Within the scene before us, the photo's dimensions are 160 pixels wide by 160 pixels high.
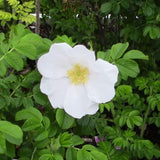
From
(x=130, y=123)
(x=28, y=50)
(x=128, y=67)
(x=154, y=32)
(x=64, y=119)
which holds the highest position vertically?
(x=28, y=50)

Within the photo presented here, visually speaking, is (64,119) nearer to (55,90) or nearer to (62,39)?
(55,90)

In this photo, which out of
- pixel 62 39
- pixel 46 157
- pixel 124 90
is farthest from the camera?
pixel 124 90

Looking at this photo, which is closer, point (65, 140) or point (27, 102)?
point (65, 140)

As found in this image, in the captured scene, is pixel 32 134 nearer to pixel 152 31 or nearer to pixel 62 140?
pixel 62 140

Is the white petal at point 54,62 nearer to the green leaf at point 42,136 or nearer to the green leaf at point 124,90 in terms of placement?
the green leaf at point 42,136

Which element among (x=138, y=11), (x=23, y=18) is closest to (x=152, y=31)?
(x=138, y=11)

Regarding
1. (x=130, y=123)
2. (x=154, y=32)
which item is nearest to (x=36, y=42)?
(x=130, y=123)
